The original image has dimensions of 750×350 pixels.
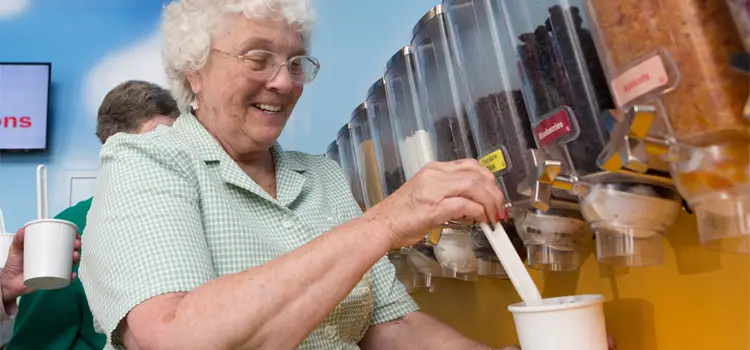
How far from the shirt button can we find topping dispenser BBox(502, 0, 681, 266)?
411mm

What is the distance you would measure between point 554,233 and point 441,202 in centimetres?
20

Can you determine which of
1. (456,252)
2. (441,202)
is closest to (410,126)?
(456,252)

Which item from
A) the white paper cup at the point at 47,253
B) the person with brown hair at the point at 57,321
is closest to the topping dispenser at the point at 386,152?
the white paper cup at the point at 47,253

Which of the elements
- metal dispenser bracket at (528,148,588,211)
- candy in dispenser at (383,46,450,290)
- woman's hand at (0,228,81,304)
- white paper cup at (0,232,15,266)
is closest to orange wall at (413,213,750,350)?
metal dispenser bracket at (528,148,588,211)

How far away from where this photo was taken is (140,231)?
81 cm

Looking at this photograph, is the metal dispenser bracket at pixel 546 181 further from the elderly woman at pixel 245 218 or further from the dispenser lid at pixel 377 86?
the dispenser lid at pixel 377 86

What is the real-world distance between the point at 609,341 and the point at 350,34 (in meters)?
1.38

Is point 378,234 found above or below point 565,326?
above

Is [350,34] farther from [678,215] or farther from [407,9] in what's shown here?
[678,215]

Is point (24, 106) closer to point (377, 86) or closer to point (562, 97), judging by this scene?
point (377, 86)

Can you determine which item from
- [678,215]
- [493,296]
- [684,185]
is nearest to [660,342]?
[678,215]

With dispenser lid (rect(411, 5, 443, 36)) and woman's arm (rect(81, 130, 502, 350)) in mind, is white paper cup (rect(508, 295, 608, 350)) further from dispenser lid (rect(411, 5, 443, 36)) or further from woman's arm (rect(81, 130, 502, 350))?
dispenser lid (rect(411, 5, 443, 36))

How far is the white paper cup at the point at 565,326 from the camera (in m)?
0.70

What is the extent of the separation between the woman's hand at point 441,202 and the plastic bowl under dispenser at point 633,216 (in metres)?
0.11
